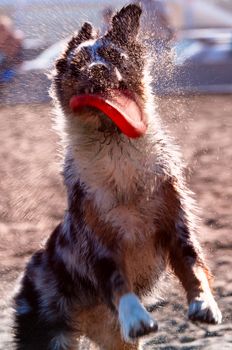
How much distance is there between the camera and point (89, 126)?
163 inches

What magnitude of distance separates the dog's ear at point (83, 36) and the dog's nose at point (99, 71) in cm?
27

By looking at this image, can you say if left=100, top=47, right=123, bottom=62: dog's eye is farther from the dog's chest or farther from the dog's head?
the dog's chest

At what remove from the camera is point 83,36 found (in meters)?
4.20

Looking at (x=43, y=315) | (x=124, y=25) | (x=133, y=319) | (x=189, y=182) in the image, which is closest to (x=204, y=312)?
(x=133, y=319)

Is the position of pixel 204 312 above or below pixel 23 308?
above

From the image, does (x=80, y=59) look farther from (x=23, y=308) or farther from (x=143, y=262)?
(x=23, y=308)

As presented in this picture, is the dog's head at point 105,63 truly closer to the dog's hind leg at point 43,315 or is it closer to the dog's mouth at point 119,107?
the dog's mouth at point 119,107

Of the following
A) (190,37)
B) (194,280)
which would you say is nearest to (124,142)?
(194,280)

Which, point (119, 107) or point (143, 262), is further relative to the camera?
point (143, 262)

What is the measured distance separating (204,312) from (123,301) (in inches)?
13.3

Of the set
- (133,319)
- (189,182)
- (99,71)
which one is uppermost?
(99,71)

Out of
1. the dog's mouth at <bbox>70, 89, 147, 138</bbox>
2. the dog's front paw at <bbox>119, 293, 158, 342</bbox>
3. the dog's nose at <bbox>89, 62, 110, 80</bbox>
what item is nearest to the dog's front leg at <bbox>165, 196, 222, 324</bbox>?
the dog's front paw at <bbox>119, 293, 158, 342</bbox>

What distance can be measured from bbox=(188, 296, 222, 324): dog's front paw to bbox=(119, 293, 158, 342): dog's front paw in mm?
156

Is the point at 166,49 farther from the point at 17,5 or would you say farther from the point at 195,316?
the point at 195,316
